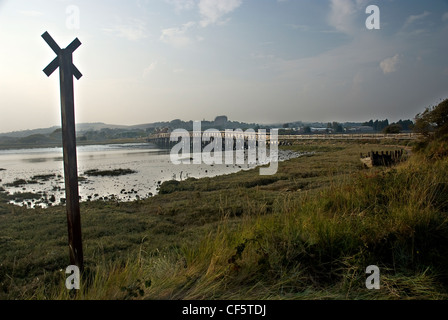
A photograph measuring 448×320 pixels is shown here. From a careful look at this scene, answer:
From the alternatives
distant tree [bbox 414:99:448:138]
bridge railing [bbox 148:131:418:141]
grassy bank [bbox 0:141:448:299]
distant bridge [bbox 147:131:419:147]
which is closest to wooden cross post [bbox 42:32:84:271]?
grassy bank [bbox 0:141:448:299]

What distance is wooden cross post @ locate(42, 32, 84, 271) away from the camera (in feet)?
12.4

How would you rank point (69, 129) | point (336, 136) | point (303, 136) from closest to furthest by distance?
point (69, 129) → point (336, 136) → point (303, 136)

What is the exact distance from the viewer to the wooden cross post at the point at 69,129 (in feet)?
12.4

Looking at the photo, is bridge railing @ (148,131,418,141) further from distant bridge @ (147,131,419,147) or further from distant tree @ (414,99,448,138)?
distant tree @ (414,99,448,138)

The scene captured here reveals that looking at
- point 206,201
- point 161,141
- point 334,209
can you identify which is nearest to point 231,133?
point 161,141

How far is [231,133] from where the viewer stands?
7188cm

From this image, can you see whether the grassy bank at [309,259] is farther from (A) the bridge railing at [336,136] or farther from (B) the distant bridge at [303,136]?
(A) the bridge railing at [336,136]

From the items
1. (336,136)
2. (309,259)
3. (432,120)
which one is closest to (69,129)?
(309,259)

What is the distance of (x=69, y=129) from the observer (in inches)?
149

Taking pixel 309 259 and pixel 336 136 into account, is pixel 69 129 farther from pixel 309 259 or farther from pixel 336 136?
pixel 336 136

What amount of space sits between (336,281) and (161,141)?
111678mm
